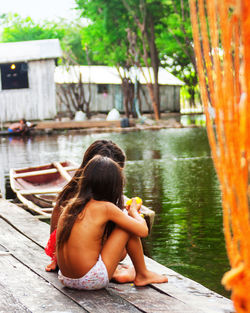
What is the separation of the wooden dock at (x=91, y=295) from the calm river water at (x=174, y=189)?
1.47 metres

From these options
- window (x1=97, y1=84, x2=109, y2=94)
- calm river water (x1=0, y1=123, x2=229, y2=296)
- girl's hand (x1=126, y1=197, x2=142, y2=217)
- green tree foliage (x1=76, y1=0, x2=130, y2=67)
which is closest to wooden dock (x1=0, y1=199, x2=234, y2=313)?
girl's hand (x1=126, y1=197, x2=142, y2=217)

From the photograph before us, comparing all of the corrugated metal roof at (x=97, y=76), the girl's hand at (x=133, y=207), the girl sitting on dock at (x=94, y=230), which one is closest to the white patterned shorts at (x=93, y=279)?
the girl sitting on dock at (x=94, y=230)

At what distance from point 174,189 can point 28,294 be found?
6658 mm

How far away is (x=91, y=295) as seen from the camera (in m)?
3.63

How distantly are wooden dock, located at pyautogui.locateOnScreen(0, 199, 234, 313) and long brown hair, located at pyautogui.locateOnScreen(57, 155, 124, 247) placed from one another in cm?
37

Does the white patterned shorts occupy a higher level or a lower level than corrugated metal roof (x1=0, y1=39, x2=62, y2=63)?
lower

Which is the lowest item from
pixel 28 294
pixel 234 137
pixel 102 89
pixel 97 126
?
pixel 28 294

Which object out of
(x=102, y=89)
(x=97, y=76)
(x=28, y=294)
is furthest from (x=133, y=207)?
(x=97, y=76)

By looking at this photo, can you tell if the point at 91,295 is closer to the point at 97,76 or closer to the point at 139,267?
the point at 139,267

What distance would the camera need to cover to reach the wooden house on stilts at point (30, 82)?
25.1 m

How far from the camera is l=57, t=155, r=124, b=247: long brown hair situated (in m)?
3.69

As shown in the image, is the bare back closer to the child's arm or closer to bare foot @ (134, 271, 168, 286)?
the child's arm

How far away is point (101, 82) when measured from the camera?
35.1 metres

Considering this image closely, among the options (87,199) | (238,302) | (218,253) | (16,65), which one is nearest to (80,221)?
(87,199)
